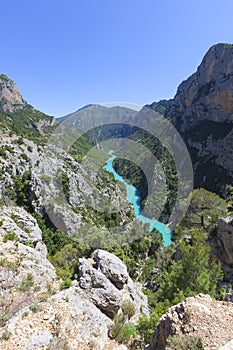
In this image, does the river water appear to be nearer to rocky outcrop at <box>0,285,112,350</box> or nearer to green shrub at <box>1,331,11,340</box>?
rocky outcrop at <box>0,285,112,350</box>

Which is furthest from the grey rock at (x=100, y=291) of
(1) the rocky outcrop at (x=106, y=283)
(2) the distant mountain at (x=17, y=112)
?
(2) the distant mountain at (x=17, y=112)

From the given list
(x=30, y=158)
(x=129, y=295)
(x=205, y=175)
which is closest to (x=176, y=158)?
(x=205, y=175)

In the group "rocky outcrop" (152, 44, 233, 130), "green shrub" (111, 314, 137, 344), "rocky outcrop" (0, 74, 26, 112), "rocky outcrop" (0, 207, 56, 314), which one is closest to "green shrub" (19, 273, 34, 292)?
"rocky outcrop" (0, 207, 56, 314)

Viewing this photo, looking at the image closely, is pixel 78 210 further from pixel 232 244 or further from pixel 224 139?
pixel 224 139

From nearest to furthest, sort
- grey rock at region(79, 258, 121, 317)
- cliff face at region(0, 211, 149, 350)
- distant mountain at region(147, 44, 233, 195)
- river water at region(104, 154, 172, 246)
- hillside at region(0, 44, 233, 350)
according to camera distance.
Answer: cliff face at region(0, 211, 149, 350)
hillside at region(0, 44, 233, 350)
grey rock at region(79, 258, 121, 317)
river water at region(104, 154, 172, 246)
distant mountain at region(147, 44, 233, 195)

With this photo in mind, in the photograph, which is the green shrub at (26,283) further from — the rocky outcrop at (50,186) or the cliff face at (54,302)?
the rocky outcrop at (50,186)

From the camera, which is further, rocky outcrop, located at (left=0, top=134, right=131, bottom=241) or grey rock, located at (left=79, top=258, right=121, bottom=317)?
rocky outcrop, located at (left=0, top=134, right=131, bottom=241)
